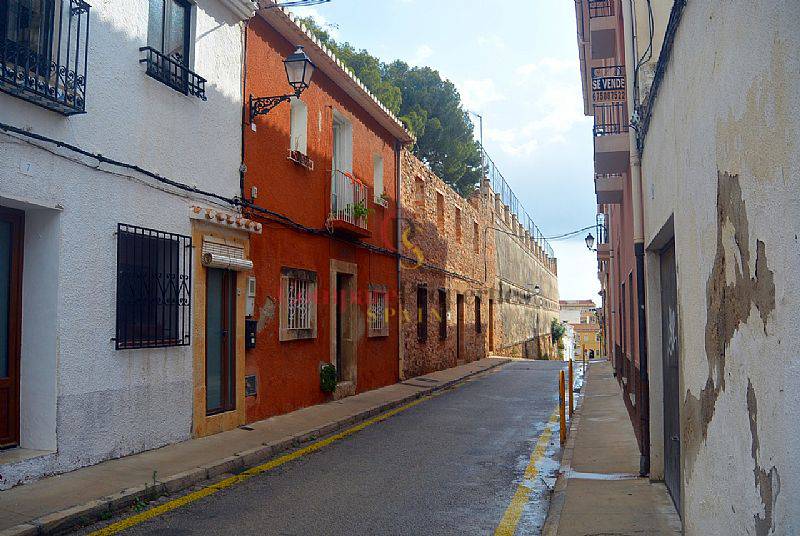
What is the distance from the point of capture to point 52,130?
6.78 m

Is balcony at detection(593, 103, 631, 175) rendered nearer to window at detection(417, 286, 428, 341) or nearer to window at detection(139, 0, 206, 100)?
window at detection(139, 0, 206, 100)

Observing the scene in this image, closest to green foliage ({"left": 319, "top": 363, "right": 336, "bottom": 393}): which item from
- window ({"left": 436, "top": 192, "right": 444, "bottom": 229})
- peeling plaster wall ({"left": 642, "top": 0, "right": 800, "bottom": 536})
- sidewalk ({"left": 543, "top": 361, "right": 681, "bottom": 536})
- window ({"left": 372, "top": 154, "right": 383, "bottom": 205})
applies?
sidewalk ({"left": 543, "top": 361, "right": 681, "bottom": 536})

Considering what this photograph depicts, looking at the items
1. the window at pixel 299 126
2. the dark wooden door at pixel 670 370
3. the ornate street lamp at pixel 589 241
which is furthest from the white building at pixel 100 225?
the ornate street lamp at pixel 589 241

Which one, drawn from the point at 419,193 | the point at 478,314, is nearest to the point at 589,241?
the point at 478,314

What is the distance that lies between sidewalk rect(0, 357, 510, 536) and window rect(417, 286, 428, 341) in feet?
24.8

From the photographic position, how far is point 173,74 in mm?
8633

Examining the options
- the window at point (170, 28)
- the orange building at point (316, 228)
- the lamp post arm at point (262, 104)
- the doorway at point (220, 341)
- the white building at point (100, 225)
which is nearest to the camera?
the white building at point (100, 225)

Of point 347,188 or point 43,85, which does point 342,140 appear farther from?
point 43,85

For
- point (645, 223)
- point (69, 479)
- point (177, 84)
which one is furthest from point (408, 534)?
point (177, 84)

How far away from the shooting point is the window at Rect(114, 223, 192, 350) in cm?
777

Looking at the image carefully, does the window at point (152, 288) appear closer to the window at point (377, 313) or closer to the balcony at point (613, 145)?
the balcony at point (613, 145)

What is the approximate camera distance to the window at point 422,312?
63.9 feet

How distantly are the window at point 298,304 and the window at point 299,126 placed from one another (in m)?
2.20

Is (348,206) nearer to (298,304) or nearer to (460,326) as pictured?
(298,304)
